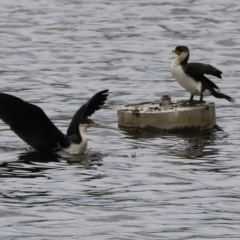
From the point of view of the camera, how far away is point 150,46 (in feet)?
75.0

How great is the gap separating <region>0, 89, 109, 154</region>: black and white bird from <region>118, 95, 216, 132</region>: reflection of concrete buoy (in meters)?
1.51

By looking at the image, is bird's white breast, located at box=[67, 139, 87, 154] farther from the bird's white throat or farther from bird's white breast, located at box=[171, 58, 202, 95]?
bird's white breast, located at box=[171, 58, 202, 95]

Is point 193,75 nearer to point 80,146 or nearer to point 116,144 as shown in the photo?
point 116,144

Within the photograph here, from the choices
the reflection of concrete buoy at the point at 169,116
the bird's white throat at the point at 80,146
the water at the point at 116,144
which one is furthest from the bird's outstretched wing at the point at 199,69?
the bird's white throat at the point at 80,146

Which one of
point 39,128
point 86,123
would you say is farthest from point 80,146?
point 39,128

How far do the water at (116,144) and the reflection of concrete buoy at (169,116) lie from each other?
0.73 ft

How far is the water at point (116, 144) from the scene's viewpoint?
982cm

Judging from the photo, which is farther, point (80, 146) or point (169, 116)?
point (169, 116)

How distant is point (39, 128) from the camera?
13.0 meters

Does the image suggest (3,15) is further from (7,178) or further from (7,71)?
(7,178)

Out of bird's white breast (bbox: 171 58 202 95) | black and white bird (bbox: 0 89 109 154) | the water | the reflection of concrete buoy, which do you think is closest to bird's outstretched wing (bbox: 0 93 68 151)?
black and white bird (bbox: 0 89 109 154)

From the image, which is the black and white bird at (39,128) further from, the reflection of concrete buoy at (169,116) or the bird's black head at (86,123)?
the reflection of concrete buoy at (169,116)

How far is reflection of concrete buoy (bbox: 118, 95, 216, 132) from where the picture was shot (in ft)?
47.5

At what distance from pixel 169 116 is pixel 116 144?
1050 mm
